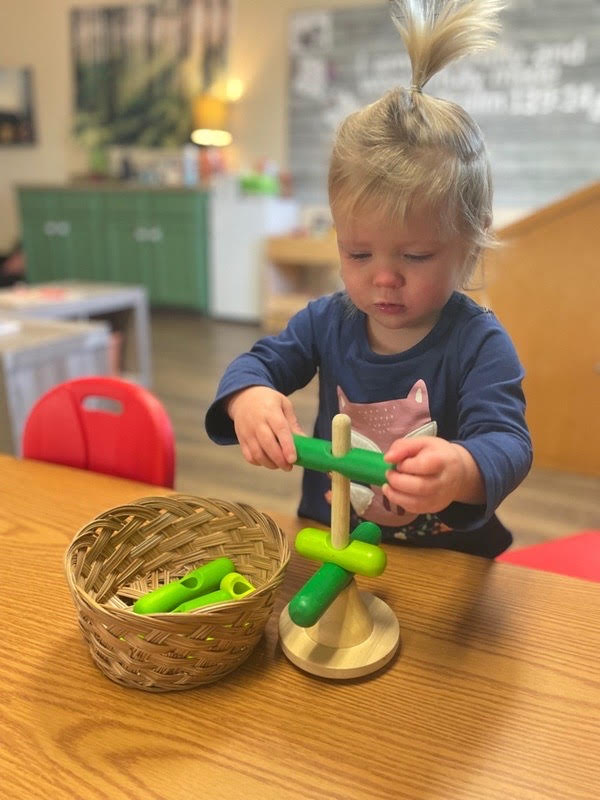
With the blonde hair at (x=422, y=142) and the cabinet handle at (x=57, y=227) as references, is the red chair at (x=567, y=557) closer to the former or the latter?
the blonde hair at (x=422, y=142)

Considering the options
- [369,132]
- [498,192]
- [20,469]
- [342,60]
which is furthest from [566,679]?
[342,60]

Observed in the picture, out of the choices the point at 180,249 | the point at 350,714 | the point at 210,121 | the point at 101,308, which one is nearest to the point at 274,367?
the point at 350,714

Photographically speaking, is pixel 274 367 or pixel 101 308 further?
pixel 101 308

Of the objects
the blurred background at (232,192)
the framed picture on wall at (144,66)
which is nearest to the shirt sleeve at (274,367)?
the blurred background at (232,192)

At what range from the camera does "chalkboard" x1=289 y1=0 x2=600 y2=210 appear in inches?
154

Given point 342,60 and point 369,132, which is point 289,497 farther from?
point 342,60

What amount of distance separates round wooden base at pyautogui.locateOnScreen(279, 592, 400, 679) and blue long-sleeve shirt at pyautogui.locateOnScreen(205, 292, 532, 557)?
11cm

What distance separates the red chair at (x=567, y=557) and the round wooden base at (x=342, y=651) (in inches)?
17.8

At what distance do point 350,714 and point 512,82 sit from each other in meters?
4.33

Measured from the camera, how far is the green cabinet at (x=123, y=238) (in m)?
4.99

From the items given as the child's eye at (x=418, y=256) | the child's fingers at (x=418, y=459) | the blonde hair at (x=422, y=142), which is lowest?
the child's fingers at (x=418, y=459)

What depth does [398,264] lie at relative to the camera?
635mm

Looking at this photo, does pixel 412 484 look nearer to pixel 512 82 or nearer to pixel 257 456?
pixel 257 456

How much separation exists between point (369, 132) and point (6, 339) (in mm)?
1820
